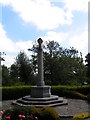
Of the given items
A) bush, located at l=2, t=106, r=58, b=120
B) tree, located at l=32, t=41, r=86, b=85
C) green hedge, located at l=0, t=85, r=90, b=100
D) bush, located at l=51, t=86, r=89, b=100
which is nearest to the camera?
bush, located at l=2, t=106, r=58, b=120

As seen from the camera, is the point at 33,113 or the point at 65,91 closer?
the point at 33,113

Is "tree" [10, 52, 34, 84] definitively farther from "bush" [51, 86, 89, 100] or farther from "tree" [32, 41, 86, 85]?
"bush" [51, 86, 89, 100]

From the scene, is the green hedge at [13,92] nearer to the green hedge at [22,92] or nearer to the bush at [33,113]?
the green hedge at [22,92]

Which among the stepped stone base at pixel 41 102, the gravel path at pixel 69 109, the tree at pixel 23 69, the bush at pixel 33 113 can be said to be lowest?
the gravel path at pixel 69 109

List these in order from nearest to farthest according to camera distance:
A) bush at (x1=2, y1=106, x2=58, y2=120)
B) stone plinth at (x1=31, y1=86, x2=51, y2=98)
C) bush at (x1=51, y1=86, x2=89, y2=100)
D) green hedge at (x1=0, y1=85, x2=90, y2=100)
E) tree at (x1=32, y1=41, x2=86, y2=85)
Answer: bush at (x1=2, y1=106, x2=58, y2=120) < stone plinth at (x1=31, y1=86, x2=51, y2=98) < bush at (x1=51, y1=86, x2=89, y2=100) < green hedge at (x1=0, y1=85, x2=90, y2=100) < tree at (x1=32, y1=41, x2=86, y2=85)

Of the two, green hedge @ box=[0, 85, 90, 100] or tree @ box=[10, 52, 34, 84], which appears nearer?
green hedge @ box=[0, 85, 90, 100]

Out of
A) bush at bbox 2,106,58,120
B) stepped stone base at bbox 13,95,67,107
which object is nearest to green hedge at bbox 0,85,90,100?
stepped stone base at bbox 13,95,67,107

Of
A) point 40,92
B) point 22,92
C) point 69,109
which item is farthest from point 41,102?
point 22,92

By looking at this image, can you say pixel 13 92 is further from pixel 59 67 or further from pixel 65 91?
pixel 59 67

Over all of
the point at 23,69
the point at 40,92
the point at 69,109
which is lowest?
the point at 69,109

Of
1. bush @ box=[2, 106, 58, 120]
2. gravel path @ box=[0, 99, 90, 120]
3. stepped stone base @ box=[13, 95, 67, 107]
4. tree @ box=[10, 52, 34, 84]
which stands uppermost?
tree @ box=[10, 52, 34, 84]

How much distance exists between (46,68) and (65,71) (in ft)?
11.6

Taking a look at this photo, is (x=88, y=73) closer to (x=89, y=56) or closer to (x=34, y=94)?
(x=89, y=56)

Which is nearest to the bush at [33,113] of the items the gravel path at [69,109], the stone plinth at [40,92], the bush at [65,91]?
the gravel path at [69,109]
